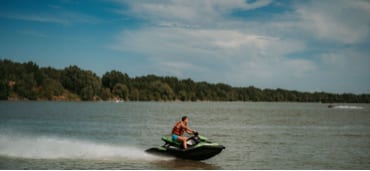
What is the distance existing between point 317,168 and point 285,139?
1211 cm

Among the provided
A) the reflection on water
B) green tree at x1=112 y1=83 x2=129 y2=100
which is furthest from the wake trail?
green tree at x1=112 y1=83 x2=129 y2=100

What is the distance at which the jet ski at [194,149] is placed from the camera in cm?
1695

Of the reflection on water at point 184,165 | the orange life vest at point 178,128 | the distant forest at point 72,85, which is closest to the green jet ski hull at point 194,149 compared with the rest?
the reflection on water at point 184,165

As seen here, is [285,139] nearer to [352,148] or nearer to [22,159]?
[352,148]

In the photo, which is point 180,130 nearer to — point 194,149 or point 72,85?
point 194,149

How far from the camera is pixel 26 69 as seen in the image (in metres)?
137

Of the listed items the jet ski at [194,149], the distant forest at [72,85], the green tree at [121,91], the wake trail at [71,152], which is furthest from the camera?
the green tree at [121,91]

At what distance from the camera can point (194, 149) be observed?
17.0 metres

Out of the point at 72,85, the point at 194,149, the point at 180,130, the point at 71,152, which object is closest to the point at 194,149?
the point at 194,149

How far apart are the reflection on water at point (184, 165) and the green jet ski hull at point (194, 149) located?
0.70 ft

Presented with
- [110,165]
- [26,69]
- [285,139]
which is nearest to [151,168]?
[110,165]

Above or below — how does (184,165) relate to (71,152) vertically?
below

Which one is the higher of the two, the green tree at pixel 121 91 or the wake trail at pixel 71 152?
the green tree at pixel 121 91

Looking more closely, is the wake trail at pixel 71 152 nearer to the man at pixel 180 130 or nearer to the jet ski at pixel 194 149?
the jet ski at pixel 194 149
